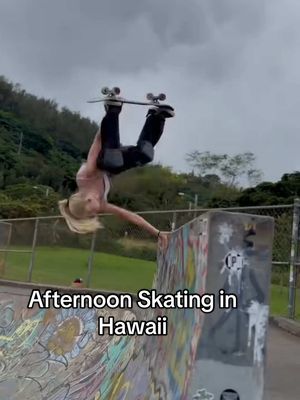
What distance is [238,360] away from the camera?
3545mm

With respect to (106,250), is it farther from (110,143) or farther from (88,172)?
(110,143)

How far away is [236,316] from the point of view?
357 centimetres

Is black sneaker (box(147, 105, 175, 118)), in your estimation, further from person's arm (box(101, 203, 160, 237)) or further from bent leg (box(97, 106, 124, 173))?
person's arm (box(101, 203, 160, 237))

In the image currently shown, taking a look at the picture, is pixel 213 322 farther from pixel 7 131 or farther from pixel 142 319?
pixel 7 131

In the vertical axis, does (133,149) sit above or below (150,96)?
below

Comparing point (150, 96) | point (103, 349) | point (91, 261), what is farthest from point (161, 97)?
point (91, 261)

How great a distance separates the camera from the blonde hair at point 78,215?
740cm

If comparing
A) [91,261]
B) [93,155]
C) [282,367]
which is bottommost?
[282,367]

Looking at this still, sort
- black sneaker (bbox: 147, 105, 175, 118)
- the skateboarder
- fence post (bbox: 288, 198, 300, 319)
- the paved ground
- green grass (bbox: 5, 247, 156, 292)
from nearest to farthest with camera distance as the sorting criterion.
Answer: the paved ground → the skateboarder → black sneaker (bbox: 147, 105, 175, 118) → fence post (bbox: 288, 198, 300, 319) → green grass (bbox: 5, 247, 156, 292)

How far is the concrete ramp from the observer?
3.52 m

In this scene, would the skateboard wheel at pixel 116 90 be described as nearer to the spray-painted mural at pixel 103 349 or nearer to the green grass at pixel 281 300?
the spray-painted mural at pixel 103 349

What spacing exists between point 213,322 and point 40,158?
212 feet

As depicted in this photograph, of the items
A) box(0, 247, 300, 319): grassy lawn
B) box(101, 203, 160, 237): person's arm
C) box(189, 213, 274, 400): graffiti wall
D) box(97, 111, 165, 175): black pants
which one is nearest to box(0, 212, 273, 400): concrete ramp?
box(189, 213, 274, 400): graffiti wall

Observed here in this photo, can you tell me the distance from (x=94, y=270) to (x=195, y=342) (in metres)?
10.6
